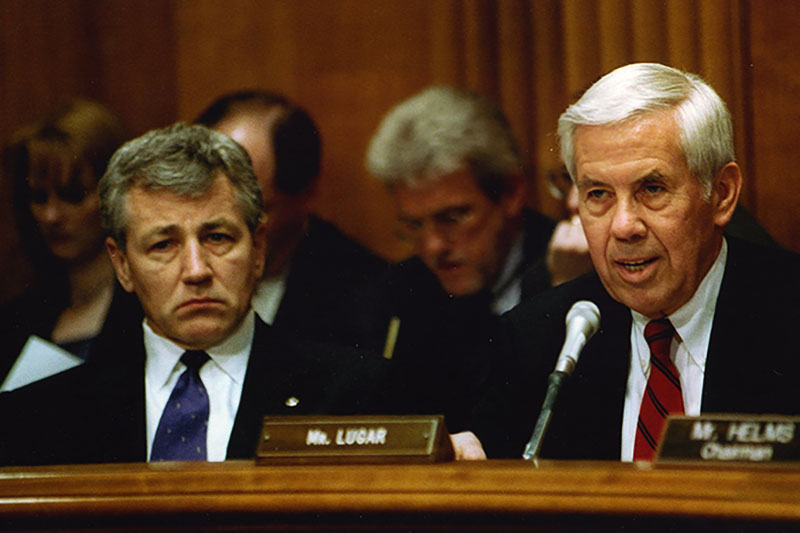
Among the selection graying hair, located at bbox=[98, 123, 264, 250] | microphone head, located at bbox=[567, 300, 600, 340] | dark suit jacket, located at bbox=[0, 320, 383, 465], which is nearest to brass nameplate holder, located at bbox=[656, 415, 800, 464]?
microphone head, located at bbox=[567, 300, 600, 340]

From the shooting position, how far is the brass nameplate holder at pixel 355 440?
2.04 meters

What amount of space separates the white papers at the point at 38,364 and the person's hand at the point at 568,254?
128 centimetres

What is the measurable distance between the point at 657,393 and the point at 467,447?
408 millimetres

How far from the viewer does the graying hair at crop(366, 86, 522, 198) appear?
3.44m

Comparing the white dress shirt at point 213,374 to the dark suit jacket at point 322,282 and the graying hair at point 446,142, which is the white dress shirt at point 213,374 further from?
the graying hair at point 446,142

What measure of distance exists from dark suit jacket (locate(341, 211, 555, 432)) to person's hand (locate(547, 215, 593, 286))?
0.04 m

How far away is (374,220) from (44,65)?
4.13 feet

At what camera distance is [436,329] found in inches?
129

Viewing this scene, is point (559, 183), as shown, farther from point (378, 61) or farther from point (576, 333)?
point (576, 333)

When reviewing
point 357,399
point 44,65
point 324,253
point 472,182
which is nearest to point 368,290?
point 324,253

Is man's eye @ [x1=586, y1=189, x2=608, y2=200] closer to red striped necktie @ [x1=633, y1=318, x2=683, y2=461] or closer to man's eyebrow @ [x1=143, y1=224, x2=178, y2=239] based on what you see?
red striped necktie @ [x1=633, y1=318, x2=683, y2=461]

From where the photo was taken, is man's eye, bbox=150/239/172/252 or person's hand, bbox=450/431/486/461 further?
man's eye, bbox=150/239/172/252

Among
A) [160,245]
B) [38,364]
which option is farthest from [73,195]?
[160,245]

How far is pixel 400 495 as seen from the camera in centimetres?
187
